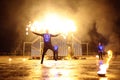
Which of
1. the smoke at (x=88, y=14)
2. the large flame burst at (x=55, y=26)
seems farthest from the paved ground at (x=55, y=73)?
the smoke at (x=88, y=14)

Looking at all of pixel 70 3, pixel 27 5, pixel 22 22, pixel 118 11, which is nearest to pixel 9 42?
pixel 22 22

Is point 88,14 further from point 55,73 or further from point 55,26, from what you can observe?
point 55,73

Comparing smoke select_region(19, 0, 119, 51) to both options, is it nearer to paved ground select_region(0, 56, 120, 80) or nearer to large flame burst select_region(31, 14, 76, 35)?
large flame burst select_region(31, 14, 76, 35)

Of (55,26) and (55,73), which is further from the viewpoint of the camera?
(55,26)

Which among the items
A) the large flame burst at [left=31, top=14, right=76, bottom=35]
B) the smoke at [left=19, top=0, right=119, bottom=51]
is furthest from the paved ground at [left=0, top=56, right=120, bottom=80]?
the smoke at [left=19, top=0, right=119, bottom=51]

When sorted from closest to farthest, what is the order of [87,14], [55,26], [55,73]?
1. [55,73]
2. [55,26]
3. [87,14]

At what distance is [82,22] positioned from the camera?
29.3 m

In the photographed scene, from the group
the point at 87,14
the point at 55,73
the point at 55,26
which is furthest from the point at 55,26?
the point at 55,73

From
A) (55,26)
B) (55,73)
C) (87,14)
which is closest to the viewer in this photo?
(55,73)

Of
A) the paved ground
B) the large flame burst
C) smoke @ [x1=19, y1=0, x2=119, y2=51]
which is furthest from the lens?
smoke @ [x1=19, y1=0, x2=119, y2=51]

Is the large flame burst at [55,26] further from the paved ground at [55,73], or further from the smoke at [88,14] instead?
the paved ground at [55,73]

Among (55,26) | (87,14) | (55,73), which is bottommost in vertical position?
(55,73)

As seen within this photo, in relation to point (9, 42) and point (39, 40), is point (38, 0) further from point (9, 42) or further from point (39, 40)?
point (9, 42)

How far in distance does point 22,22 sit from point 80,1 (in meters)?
7.58
